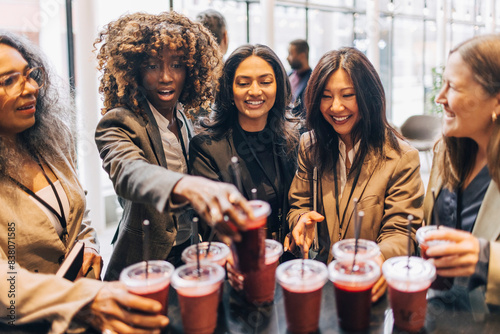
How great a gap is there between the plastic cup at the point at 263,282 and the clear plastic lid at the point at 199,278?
147mm

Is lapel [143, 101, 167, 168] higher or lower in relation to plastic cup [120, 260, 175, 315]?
higher

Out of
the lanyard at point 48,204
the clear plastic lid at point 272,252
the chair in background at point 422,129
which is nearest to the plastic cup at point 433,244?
the clear plastic lid at point 272,252

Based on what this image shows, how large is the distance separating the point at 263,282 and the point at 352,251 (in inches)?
11.3

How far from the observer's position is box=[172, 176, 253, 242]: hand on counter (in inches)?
42.7

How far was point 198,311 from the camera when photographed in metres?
1.19

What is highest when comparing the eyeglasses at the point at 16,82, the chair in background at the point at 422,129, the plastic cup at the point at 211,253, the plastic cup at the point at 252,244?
the eyeglasses at the point at 16,82

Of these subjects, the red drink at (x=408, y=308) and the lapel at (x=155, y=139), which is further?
the lapel at (x=155, y=139)

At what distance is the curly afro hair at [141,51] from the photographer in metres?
1.95

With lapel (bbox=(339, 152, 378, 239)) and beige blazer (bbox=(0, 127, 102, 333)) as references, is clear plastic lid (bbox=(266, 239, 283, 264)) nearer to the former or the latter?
beige blazer (bbox=(0, 127, 102, 333))

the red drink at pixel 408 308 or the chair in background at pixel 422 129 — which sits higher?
the red drink at pixel 408 308

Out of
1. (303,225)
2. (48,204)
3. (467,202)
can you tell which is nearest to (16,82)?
(48,204)

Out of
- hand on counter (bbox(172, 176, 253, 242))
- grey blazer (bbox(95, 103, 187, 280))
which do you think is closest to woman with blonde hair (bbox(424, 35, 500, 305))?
hand on counter (bbox(172, 176, 253, 242))

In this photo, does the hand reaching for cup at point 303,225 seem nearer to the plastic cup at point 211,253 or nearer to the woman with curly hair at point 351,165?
the woman with curly hair at point 351,165

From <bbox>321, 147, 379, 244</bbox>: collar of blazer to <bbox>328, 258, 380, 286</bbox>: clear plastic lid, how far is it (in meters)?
0.69
